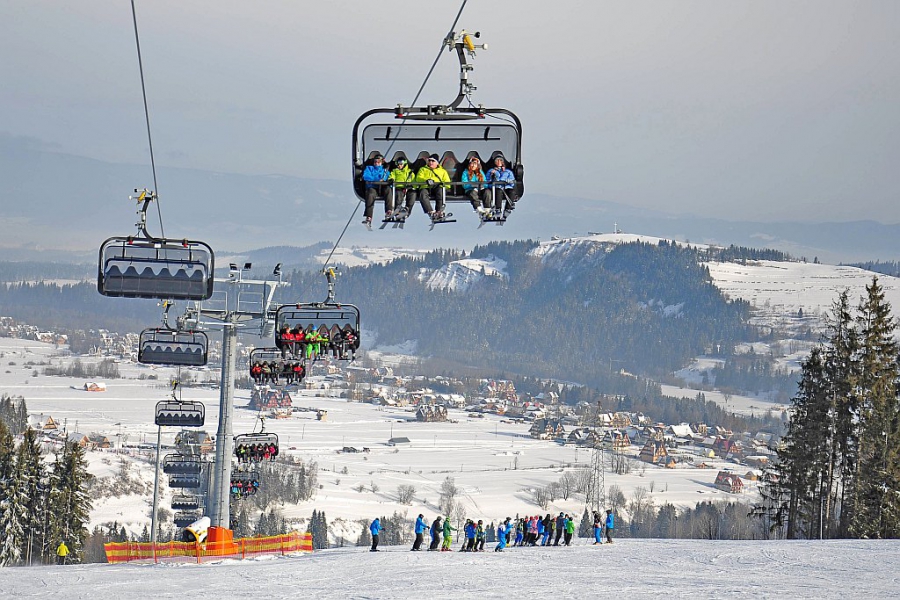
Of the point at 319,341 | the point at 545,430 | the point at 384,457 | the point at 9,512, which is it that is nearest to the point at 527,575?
the point at 319,341

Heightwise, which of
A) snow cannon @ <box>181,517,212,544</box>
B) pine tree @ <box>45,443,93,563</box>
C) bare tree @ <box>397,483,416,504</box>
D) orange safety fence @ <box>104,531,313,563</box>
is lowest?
bare tree @ <box>397,483,416,504</box>

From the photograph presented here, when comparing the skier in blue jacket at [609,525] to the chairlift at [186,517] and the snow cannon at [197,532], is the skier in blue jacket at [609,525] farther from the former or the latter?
the chairlift at [186,517]

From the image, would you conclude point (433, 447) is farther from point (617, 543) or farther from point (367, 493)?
point (617, 543)

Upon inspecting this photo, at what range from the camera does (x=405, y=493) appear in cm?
10119

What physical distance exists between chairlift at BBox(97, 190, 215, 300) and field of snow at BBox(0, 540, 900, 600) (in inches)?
226

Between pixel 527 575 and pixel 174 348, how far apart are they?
13903mm

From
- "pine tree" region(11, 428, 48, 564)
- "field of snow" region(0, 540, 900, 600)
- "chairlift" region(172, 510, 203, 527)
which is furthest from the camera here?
"pine tree" region(11, 428, 48, 564)

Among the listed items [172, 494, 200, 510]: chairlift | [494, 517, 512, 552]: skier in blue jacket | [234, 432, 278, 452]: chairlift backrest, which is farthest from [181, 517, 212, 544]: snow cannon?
[172, 494, 200, 510]: chairlift

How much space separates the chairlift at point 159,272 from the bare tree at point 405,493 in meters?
81.4

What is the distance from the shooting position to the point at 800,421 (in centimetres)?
4372

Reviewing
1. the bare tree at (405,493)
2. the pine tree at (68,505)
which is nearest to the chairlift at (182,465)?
the pine tree at (68,505)

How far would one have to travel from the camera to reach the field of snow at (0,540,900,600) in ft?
65.4

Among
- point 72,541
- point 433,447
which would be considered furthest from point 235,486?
point 433,447

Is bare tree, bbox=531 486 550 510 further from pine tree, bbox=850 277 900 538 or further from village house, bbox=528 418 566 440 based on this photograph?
village house, bbox=528 418 566 440
